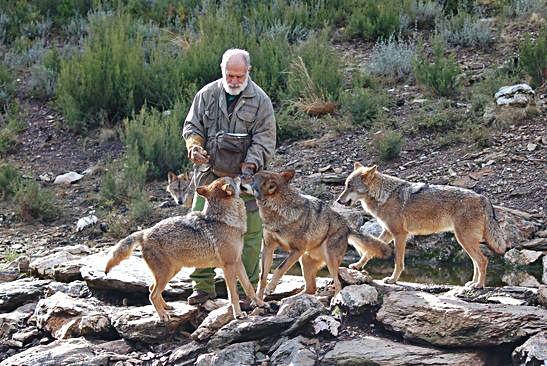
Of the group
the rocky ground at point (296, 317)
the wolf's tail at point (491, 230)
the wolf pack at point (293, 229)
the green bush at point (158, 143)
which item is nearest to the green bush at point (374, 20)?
the green bush at point (158, 143)

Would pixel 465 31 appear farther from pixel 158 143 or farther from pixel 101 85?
pixel 101 85

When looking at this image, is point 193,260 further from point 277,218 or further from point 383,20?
point 383,20

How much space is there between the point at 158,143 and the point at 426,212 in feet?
23.7

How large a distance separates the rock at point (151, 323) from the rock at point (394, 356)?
144 centimetres

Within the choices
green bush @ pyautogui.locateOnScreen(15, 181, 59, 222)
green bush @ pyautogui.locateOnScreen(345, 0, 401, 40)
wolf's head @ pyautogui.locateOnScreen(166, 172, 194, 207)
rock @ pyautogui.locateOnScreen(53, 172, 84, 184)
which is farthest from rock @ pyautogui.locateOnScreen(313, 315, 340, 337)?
green bush @ pyautogui.locateOnScreen(345, 0, 401, 40)

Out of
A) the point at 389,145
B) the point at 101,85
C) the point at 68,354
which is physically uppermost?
the point at 68,354

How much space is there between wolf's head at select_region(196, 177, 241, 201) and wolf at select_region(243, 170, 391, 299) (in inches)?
11.2

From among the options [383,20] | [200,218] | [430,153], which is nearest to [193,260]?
[200,218]

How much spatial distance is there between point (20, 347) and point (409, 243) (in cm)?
549

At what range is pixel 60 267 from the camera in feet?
31.9

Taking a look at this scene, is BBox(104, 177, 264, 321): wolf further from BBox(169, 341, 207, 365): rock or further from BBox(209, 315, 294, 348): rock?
BBox(169, 341, 207, 365): rock

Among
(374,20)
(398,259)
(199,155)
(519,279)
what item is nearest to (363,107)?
(374,20)

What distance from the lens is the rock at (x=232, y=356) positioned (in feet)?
24.0

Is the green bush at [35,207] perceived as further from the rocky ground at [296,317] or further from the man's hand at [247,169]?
the man's hand at [247,169]
